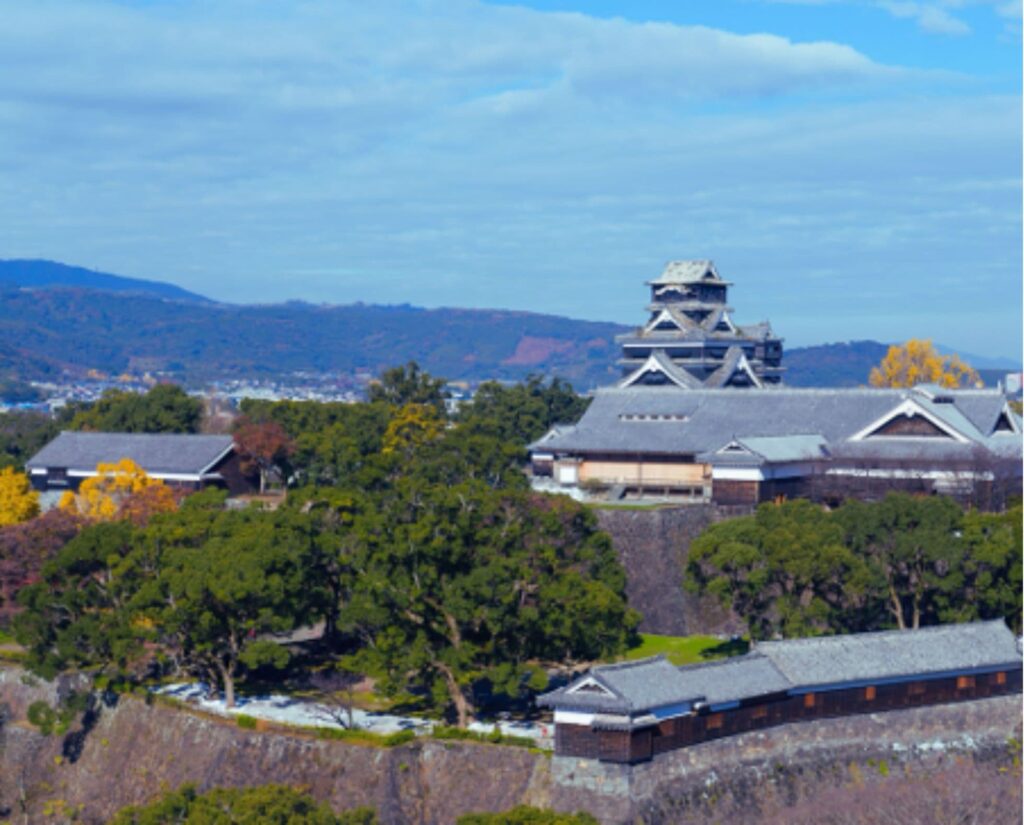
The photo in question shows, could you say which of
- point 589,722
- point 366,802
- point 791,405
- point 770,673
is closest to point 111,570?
point 366,802

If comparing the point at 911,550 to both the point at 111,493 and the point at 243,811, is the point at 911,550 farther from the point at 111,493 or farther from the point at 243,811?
the point at 111,493

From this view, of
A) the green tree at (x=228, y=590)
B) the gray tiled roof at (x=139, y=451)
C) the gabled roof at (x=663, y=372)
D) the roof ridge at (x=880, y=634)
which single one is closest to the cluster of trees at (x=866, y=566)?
the roof ridge at (x=880, y=634)

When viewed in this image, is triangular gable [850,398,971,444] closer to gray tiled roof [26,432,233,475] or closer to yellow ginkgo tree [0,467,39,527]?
gray tiled roof [26,432,233,475]

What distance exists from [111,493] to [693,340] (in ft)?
66.6

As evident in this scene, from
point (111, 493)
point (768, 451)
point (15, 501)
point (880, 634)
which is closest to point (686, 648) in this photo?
point (880, 634)

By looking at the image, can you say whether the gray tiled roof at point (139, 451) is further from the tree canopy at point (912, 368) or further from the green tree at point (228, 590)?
the tree canopy at point (912, 368)

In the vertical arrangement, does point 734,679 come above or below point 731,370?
below

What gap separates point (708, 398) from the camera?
44656 millimetres

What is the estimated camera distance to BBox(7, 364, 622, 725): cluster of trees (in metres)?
28.6

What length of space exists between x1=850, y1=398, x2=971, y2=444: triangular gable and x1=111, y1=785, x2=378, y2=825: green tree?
74.3 feet

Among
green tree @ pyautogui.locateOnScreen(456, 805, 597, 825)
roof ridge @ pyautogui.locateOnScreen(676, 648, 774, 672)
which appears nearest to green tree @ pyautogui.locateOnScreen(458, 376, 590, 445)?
roof ridge @ pyautogui.locateOnScreen(676, 648, 774, 672)

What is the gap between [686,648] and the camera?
34.2 metres

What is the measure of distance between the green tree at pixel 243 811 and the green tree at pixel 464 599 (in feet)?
19.8

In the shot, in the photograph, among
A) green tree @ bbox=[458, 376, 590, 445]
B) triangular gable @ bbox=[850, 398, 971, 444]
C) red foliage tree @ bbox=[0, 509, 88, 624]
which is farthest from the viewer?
green tree @ bbox=[458, 376, 590, 445]
